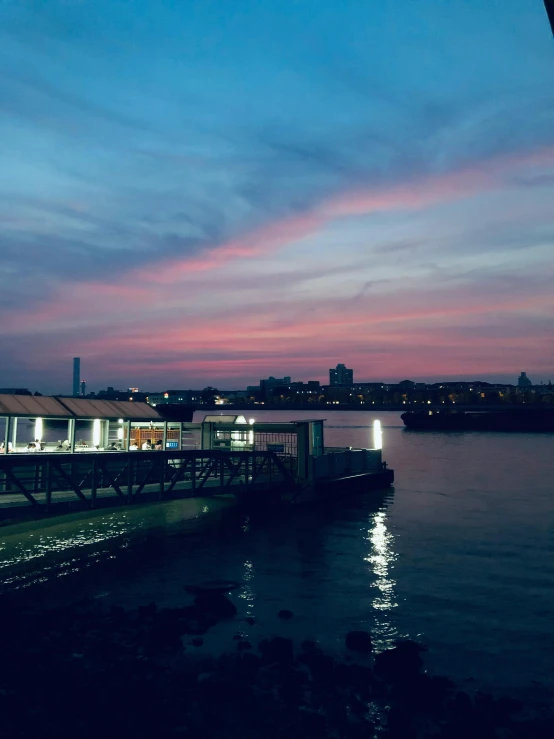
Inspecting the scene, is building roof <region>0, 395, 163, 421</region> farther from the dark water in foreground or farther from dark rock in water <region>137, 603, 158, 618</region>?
dark rock in water <region>137, 603, 158, 618</region>

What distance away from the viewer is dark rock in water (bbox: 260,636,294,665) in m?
16.2

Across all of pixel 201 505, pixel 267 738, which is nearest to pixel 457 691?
pixel 267 738

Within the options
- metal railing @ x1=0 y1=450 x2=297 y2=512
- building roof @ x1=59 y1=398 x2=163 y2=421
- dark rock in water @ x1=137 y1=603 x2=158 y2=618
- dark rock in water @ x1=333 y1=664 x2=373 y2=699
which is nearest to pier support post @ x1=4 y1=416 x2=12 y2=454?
metal railing @ x1=0 y1=450 x2=297 y2=512

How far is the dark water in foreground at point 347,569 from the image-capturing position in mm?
18781

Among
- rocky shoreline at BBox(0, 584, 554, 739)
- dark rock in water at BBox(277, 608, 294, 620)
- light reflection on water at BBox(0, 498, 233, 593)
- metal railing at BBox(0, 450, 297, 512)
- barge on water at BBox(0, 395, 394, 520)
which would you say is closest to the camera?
rocky shoreline at BBox(0, 584, 554, 739)

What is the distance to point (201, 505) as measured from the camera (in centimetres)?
4369

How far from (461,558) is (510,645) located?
434 inches

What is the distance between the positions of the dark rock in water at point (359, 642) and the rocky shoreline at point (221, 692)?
30 millimetres

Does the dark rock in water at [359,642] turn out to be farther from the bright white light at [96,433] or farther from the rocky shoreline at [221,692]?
the bright white light at [96,433]

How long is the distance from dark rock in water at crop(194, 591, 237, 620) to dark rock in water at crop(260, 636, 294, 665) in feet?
9.65

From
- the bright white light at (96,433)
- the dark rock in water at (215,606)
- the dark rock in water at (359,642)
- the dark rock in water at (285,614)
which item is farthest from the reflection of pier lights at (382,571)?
the bright white light at (96,433)

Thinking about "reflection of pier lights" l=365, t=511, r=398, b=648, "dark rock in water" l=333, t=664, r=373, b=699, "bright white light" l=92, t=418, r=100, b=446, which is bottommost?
"reflection of pier lights" l=365, t=511, r=398, b=648

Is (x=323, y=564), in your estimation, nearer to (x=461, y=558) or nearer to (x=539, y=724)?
(x=461, y=558)

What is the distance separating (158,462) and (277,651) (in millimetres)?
20471
